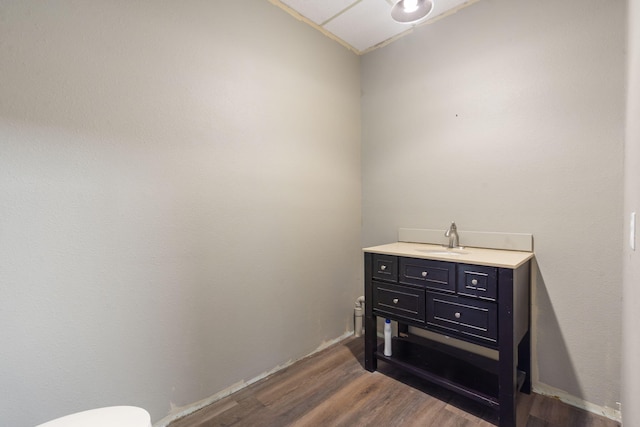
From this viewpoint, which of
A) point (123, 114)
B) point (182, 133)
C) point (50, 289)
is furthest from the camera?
point (182, 133)

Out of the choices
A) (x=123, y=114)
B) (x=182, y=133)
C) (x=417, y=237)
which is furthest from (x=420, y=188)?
(x=123, y=114)

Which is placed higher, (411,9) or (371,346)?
(411,9)

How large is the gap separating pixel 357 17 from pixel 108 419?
2631 mm

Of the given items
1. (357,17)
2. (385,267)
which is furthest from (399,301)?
(357,17)

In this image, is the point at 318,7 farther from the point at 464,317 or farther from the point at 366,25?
the point at 464,317

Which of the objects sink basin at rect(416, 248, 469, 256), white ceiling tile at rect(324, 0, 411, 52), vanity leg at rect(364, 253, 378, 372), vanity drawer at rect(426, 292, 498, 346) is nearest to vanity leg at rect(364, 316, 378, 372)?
vanity leg at rect(364, 253, 378, 372)

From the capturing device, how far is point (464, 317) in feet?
5.20

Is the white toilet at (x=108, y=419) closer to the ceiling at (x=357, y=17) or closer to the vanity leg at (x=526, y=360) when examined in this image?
the vanity leg at (x=526, y=360)

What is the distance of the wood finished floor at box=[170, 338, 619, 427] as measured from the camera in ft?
4.99

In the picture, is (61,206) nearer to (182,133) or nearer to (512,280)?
(182,133)

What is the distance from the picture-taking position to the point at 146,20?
144cm

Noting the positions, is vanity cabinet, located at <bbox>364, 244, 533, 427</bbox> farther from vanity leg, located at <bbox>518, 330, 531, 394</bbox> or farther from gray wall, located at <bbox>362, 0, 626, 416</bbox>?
gray wall, located at <bbox>362, 0, 626, 416</bbox>

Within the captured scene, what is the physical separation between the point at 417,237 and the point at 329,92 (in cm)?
138

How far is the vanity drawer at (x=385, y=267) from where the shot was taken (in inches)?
74.0
